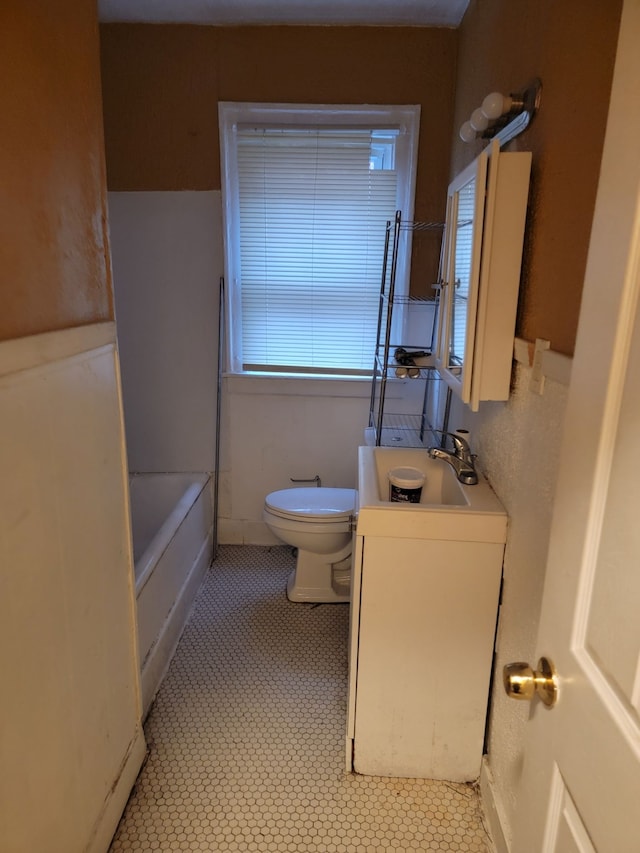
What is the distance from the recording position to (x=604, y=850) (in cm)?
55

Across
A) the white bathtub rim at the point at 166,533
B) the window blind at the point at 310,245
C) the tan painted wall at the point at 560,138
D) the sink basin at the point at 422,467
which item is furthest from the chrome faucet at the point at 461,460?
the window blind at the point at 310,245

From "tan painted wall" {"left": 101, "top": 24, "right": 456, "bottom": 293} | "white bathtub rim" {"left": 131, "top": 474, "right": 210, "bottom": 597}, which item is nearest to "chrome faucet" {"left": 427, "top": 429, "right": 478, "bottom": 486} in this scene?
"white bathtub rim" {"left": 131, "top": 474, "right": 210, "bottom": 597}

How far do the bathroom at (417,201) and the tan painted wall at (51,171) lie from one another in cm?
19

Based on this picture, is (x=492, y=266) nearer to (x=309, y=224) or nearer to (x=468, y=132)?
(x=468, y=132)

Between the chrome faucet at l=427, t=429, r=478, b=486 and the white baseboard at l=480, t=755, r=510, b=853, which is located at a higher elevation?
the chrome faucet at l=427, t=429, r=478, b=486

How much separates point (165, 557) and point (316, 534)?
0.63 meters

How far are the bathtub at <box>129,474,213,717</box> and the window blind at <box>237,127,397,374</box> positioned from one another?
30.1 inches

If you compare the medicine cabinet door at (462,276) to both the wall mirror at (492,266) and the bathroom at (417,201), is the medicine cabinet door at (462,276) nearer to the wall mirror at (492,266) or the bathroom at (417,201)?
the wall mirror at (492,266)

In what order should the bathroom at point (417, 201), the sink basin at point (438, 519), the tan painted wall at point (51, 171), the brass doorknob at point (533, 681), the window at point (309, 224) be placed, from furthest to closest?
the window at point (309, 224) < the sink basin at point (438, 519) < the bathroom at point (417, 201) < the tan painted wall at point (51, 171) < the brass doorknob at point (533, 681)

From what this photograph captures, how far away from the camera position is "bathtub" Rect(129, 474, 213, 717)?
1813mm

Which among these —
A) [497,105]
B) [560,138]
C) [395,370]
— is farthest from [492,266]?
[395,370]

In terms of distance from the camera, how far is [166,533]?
2111 mm

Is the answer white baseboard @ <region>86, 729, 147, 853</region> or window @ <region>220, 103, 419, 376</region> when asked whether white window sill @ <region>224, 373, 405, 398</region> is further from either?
white baseboard @ <region>86, 729, 147, 853</region>

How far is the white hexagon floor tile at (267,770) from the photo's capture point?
1.41 meters
